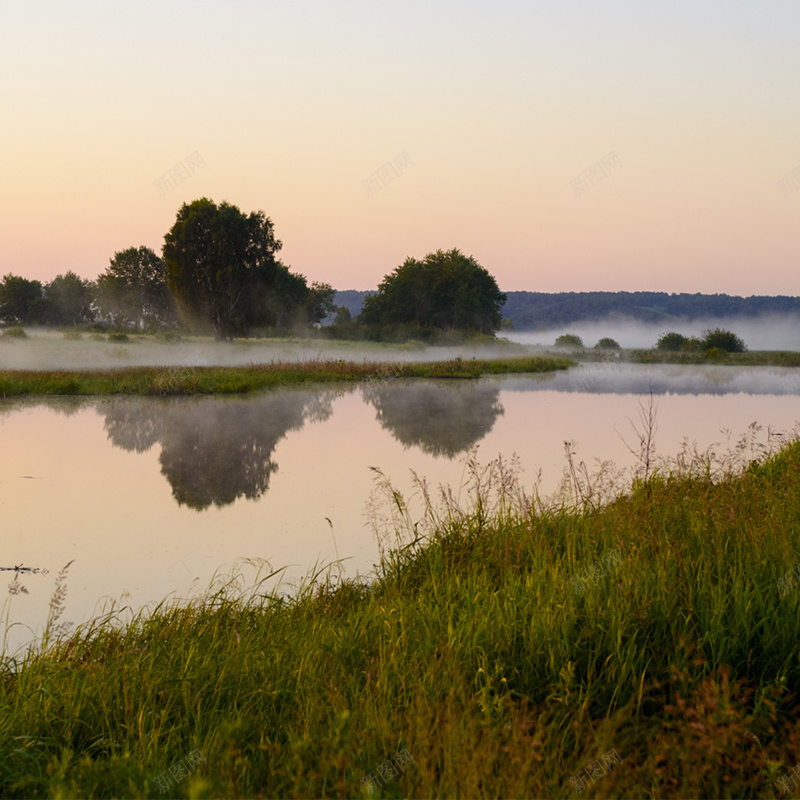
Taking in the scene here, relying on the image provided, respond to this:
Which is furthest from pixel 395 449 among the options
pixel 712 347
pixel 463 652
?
pixel 712 347

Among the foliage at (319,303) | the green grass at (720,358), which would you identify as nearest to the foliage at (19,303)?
the foliage at (319,303)

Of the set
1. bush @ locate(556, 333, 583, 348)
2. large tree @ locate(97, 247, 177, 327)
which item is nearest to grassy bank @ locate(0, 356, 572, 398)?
bush @ locate(556, 333, 583, 348)

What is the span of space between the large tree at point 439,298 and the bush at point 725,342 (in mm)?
21154

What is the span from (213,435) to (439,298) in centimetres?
5872

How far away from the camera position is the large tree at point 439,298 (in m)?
69.6

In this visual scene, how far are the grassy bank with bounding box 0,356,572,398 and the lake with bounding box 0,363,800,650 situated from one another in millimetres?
2151

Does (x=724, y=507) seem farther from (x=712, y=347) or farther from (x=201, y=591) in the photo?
(x=712, y=347)

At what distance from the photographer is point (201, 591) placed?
544 cm

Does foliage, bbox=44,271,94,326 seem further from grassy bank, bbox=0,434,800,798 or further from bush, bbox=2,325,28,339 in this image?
grassy bank, bbox=0,434,800,798

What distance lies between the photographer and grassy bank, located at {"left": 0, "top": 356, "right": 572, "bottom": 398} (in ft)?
71.8

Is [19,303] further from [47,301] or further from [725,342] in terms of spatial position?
[725,342]

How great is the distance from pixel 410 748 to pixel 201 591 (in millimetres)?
3267

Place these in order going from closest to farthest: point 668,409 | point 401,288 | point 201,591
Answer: point 201,591, point 668,409, point 401,288

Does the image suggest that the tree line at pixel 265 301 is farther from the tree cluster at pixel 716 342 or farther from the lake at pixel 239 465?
the lake at pixel 239 465
